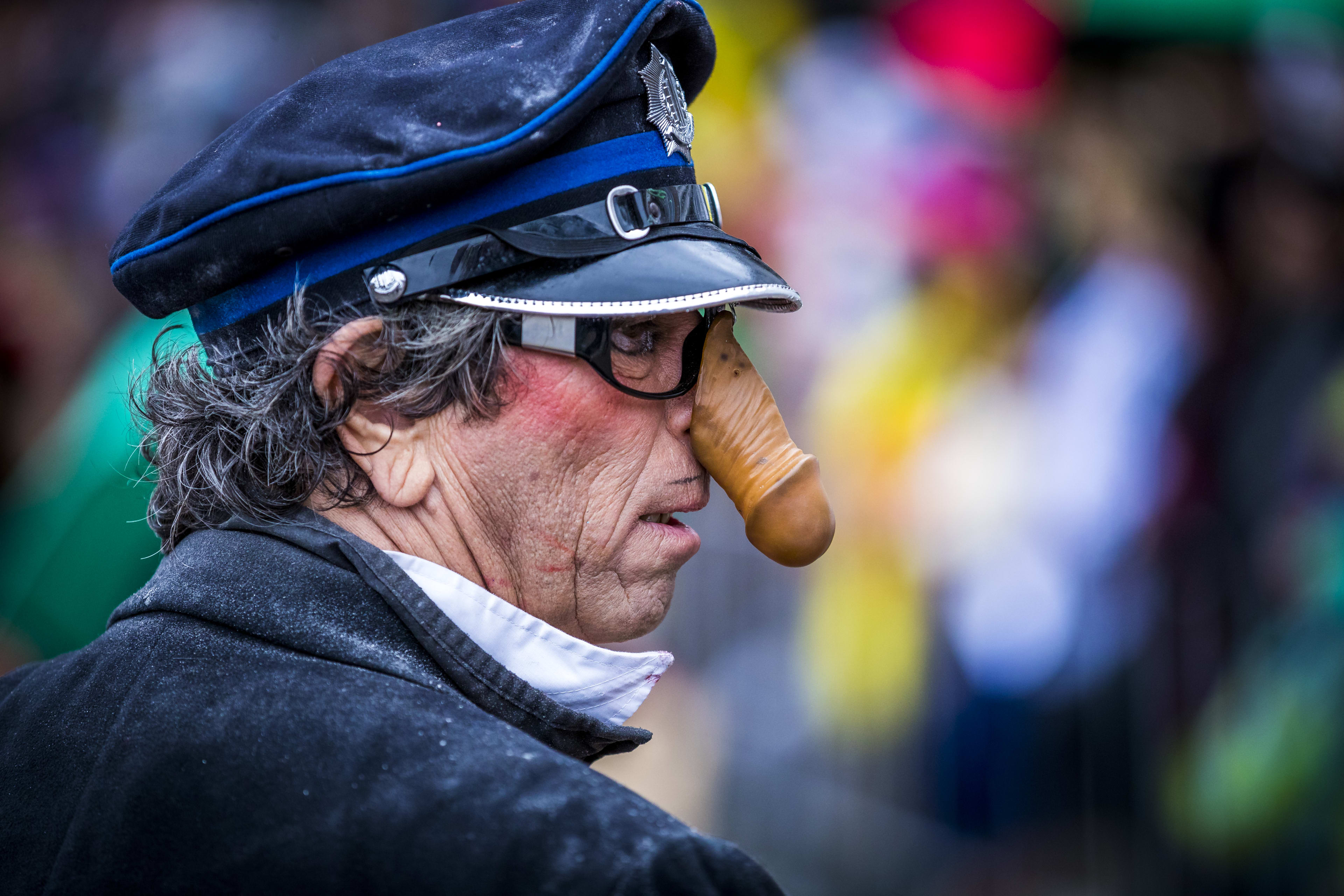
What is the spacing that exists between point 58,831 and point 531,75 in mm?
1250

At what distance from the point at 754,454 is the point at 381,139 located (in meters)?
0.77

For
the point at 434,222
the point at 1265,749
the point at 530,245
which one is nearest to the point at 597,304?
the point at 530,245

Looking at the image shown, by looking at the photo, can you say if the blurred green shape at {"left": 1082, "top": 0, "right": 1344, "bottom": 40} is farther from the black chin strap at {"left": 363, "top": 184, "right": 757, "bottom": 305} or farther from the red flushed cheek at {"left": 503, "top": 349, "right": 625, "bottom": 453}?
the red flushed cheek at {"left": 503, "top": 349, "right": 625, "bottom": 453}

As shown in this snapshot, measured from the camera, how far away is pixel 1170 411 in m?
5.63

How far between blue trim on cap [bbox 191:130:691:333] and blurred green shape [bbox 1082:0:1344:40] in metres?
5.72

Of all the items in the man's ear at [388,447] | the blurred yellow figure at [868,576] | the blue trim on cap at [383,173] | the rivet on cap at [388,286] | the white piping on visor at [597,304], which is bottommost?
the blurred yellow figure at [868,576]

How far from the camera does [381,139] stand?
1650mm

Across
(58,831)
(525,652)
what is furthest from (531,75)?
(58,831)

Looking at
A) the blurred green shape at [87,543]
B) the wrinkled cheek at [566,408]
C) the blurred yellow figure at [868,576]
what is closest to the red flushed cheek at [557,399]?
the wrinkled cheek at [566,408]

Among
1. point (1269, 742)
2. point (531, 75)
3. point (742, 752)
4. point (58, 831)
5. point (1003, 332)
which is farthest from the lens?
point (1003, 332)

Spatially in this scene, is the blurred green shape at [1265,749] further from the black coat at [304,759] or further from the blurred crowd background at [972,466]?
the black coat at [304,759]

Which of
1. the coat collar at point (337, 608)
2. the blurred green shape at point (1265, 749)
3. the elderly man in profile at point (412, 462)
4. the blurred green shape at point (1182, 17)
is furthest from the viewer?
the blurred green shape at point (1182, 17)

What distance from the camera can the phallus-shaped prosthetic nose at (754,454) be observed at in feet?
6.29

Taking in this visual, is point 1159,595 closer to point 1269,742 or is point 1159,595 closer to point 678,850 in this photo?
point 1269,742
